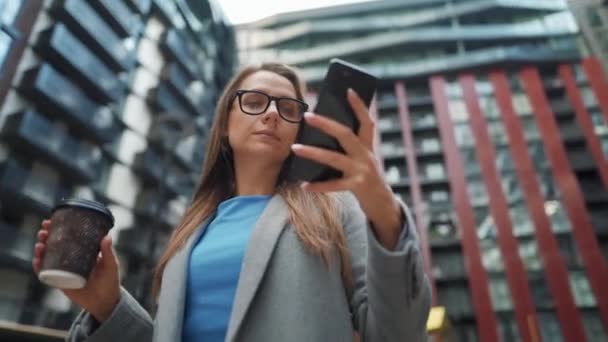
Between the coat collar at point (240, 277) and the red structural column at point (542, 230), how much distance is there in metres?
23.3

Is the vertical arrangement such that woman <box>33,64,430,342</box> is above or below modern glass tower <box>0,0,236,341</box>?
below

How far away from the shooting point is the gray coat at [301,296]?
0.89m

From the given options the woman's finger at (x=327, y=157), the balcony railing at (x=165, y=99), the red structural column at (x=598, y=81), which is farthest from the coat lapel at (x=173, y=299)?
the red structural column at (x=598, y=81)

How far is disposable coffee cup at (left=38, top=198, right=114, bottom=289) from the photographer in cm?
102

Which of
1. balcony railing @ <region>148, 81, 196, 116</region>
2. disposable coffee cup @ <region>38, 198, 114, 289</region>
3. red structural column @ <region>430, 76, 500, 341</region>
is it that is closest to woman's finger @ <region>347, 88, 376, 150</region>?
disposable coffee cup @ <region>38, 198, 114, 289</region>

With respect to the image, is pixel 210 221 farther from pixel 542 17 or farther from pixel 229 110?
pixel 542 17

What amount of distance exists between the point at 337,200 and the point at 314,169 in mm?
570

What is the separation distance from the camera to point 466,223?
23.0 m

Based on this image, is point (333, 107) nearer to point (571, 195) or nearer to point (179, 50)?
point (179, 50)

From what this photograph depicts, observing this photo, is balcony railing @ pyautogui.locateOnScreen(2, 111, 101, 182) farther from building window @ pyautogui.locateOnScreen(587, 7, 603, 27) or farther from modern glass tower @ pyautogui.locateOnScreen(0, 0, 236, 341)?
building window @ pyautogui.locateOnScreen(587, 7, 603, 27)

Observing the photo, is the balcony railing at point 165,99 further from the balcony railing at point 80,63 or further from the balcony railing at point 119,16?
the balcony railing at point 119,16

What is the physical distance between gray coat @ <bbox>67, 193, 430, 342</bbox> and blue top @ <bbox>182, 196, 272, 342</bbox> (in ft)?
0.15

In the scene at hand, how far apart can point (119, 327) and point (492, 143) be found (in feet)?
88.4

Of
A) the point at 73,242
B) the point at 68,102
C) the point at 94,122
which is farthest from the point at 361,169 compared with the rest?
the point at 94,122
